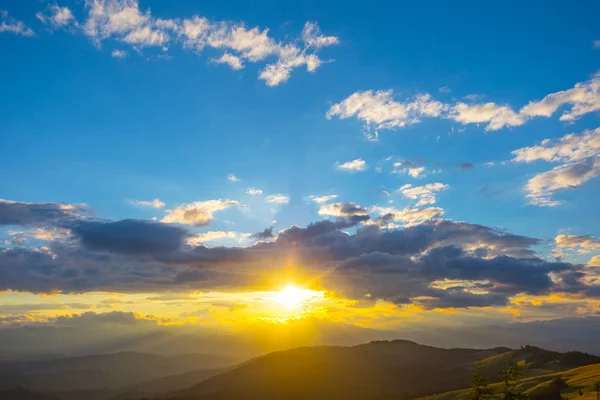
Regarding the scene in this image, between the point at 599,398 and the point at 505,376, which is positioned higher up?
the point at 505,376

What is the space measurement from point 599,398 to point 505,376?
116722 millimetres

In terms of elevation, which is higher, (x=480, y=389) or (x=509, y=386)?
(x=509, y=386)

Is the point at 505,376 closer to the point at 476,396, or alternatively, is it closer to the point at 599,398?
the point at 476,396

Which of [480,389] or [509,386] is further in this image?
[509,386]

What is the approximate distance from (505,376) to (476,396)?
8.24m

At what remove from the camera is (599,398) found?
170250 millimetres

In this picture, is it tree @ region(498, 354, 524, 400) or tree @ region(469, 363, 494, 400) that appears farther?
tree @ region(469, 363, 494, 400)

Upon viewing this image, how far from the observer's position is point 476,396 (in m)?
90.6

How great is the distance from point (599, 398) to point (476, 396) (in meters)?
122

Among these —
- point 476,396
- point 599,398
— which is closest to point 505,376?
point 476,396

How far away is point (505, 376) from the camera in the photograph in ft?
303

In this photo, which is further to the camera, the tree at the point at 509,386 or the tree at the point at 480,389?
the tree at the point at 480,389

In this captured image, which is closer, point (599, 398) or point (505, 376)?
point (505, 376)
